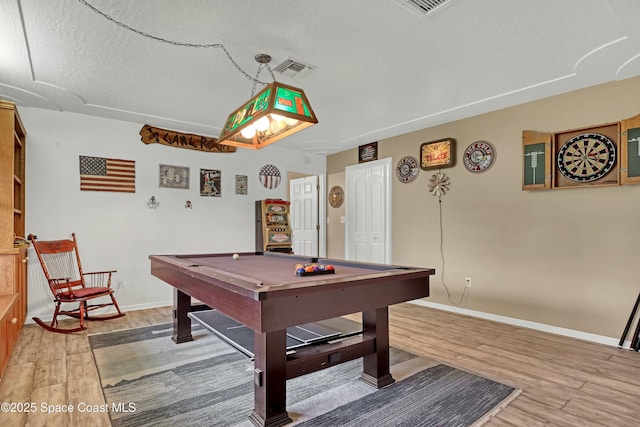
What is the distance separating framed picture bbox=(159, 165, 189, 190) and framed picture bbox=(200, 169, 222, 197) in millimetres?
227

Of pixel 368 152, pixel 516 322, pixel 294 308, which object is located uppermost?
pixel 368 152

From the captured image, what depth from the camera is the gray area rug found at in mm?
1944

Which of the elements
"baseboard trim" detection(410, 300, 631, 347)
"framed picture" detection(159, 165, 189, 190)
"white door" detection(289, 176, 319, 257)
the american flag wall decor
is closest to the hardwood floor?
"baseboard trim" detection(410, 300, 631, 347)

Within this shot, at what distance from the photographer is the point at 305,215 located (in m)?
6.98

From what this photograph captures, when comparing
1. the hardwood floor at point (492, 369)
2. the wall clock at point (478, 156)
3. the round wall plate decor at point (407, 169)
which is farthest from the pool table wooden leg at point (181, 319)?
the wall clock at point (478, 156)

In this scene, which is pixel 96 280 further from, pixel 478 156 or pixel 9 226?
pixel 478 156

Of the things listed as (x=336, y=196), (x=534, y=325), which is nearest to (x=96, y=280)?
(x=336, y=196)

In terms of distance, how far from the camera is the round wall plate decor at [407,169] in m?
5.04

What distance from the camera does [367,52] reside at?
2812 mm

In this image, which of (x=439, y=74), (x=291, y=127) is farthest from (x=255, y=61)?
(x=439, y=74)

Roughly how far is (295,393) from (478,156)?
3.50 meters

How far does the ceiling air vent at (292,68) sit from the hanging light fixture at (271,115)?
0.12m

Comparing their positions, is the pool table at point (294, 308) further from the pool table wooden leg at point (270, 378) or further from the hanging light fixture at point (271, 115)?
the hanging light fixture at point (271, 115)

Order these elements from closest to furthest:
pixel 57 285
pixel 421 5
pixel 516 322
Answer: pixel 421 5
pixel 57 285
pixel 516 322
